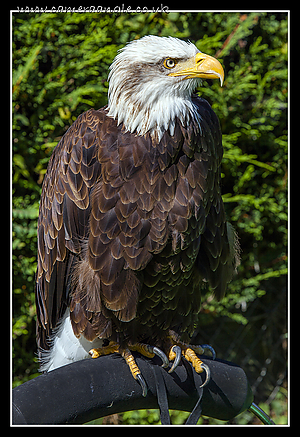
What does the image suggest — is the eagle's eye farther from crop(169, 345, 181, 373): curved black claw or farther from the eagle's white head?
crop(169, 345, 181, 373): curved black claw

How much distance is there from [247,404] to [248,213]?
181 centimetres

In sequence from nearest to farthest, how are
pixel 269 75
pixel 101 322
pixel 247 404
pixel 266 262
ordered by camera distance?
pixel 247 404, pixel 101 322, pixel 269 75, pixel 266 262

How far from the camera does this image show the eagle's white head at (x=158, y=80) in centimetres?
187

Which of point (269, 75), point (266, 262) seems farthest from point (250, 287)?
point (269, 75)

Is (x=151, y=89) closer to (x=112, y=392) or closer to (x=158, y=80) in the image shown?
(x=158, y=80)

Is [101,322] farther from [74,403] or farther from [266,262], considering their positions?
[266,262]

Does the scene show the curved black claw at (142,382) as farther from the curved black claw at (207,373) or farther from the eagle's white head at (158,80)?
the eagle's white head at (158,80)

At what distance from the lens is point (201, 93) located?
315cm

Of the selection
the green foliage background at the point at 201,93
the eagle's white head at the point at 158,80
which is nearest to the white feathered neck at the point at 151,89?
the eagle's white head at the point at 158,80

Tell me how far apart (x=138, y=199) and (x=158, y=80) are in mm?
546

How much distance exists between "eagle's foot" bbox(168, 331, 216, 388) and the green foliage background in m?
1.12

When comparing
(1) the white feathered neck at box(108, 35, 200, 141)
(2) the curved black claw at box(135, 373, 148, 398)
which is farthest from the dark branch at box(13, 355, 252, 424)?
(1) the white feathered neck at box(108, 35, 200, 141)

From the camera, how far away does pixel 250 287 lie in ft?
11.3

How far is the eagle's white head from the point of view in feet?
6.12
